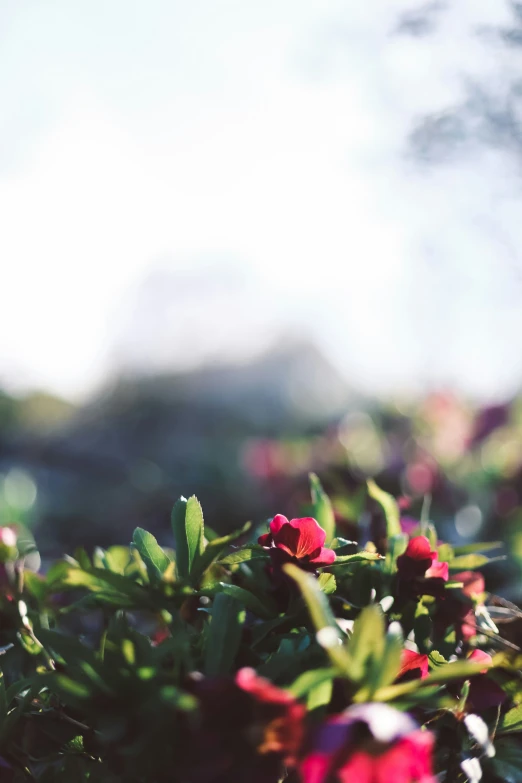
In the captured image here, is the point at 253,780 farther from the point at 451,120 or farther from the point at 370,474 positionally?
the point at 370,474

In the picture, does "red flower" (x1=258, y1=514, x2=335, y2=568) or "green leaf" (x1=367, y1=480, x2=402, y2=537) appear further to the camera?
"green leaf" (x1=367, y1=480, x2=402, y2=537)

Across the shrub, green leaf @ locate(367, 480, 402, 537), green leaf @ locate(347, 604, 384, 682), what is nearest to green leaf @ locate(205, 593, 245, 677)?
the shrub

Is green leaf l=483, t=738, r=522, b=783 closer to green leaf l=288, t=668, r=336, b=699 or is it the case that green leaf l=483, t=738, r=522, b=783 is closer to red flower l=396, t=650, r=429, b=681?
red flower l=396, t=650, r=429, b=681

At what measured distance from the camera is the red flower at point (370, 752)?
0.42 metres

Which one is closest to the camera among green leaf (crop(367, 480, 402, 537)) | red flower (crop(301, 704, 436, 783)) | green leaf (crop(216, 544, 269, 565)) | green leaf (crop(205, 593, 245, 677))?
red flower (crop(301, 704, 436, 783))

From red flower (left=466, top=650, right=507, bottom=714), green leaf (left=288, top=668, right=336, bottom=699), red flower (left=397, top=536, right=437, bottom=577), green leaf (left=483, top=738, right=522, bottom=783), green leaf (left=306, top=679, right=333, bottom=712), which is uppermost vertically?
red flower (left=397, top=536, right=437, bottom=577)

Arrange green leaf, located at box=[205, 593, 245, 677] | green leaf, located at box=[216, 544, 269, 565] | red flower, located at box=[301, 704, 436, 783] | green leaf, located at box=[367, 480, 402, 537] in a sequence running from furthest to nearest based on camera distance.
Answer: green leaf, located at box=[367, 480, 402, 537] < green leaf, located at box=[216, 544, 269, 565] < green leaf, located at box=[205, 593, 245, 677] < red flower, located at box=[301, 704, 436, 783]

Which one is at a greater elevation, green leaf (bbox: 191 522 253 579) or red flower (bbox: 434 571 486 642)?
green leaf (bbox: 191 522 253 579)

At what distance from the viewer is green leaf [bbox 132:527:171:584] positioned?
2.17 ft

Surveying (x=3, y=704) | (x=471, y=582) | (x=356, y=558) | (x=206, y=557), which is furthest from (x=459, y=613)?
(x=3, y=704)

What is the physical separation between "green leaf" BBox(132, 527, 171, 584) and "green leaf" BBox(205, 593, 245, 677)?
0.31 ft

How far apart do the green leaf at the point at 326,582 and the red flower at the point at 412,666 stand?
0.09 m

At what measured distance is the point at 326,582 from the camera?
0.63 meters

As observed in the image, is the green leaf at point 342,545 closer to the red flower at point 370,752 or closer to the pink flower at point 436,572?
the pink flower at point 436,572
